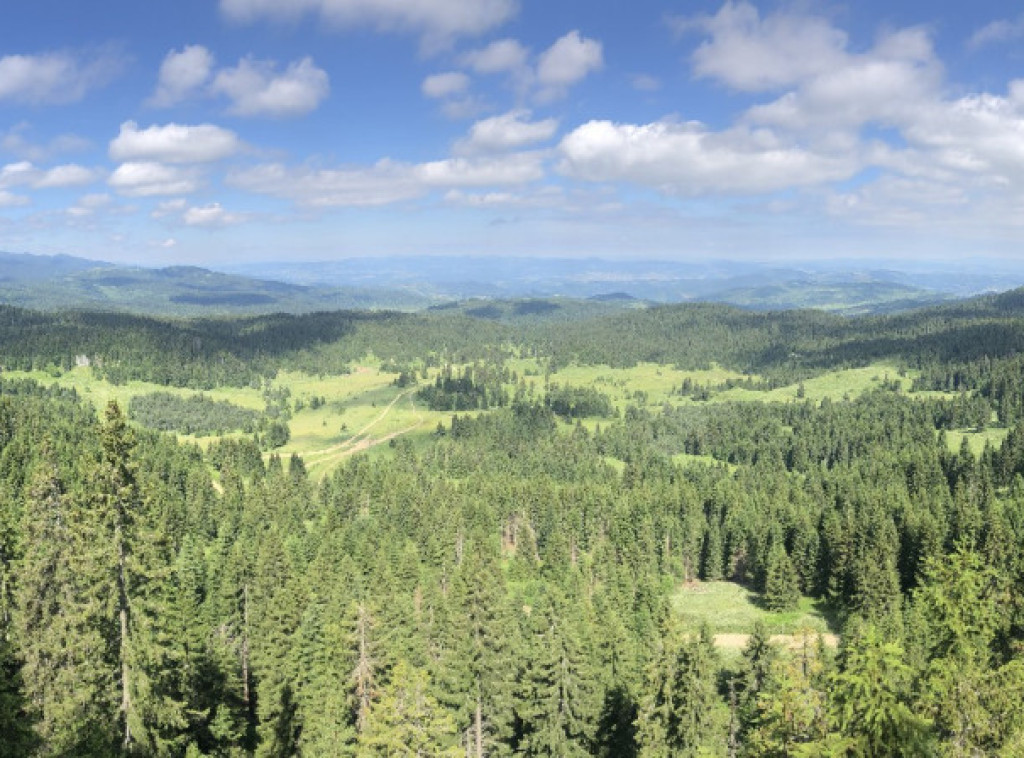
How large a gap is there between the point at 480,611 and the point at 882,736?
3906 centimetres

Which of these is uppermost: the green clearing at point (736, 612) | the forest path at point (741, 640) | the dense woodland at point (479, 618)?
the dense woodland at point (479, 618)

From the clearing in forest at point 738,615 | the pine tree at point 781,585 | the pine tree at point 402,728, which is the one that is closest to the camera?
the pine tree at point 402,728

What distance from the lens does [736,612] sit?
111438 mm

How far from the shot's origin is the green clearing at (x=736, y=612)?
102m

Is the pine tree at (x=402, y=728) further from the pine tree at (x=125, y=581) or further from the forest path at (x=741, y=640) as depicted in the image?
the forest path at (x=741, y=640)

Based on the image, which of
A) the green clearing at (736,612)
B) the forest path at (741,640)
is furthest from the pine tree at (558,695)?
the forest path at (741,640)

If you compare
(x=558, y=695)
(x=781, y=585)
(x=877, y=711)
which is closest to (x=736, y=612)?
(x=781, y=585)

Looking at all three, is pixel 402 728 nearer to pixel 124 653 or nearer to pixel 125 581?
pixel 124 653

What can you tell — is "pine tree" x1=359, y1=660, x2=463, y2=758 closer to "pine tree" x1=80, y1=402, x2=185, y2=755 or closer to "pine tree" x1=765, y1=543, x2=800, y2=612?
"pine tree" x1=80, y1=402, x2=185, y2=755

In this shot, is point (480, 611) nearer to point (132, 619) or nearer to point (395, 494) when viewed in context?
point (132, 619)

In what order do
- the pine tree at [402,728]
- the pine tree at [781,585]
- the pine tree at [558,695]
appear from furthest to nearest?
the pine tree at [781,585], the pine tree at [558,695], the pine tree at [402,728]

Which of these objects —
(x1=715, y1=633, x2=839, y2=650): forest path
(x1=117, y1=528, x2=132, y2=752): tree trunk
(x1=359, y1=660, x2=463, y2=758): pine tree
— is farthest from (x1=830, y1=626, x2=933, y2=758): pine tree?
(x1=715, y1=633, x2=839, y2=650): forest path

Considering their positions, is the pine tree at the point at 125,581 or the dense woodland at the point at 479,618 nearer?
the pine tree at the point at 125,581

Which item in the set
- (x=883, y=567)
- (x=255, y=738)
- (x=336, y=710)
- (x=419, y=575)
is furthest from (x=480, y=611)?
(x=883, y=567)
